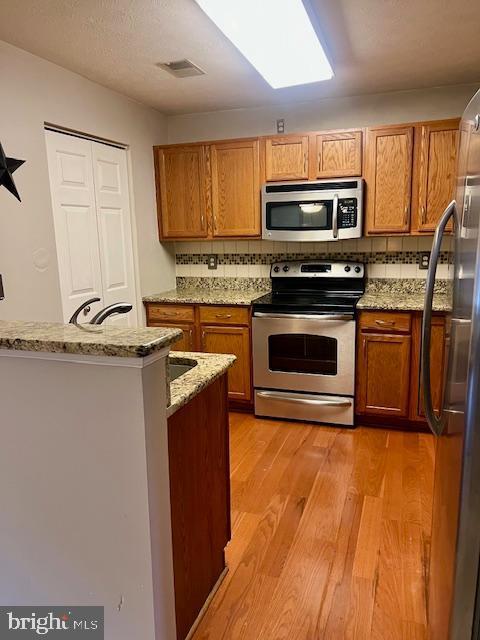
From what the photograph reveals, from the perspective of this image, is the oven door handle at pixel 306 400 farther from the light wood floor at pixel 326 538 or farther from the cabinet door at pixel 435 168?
the cabinet door at pixel 435 168

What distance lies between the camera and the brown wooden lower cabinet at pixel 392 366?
3064mm

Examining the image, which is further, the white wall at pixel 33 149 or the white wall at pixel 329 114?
the white wall at pixel 329 114

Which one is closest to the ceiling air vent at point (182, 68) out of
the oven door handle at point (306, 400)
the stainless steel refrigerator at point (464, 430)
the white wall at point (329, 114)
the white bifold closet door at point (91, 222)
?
the white bifold closet door at point (91, 222)

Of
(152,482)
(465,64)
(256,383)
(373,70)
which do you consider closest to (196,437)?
(152,482)

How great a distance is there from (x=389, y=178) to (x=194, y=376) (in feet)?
7.77

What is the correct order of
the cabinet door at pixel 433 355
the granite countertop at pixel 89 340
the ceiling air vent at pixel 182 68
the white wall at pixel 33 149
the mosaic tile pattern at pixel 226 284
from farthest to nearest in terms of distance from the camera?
the mosaic tile pattern at pixel 226 284 → the cabinet door at pixel 433 355 → the ceiling air vent at pixel 182 68 → the white wall at pixel 33 149 → the granite countertop at pixel 89 340

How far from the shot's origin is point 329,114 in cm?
353

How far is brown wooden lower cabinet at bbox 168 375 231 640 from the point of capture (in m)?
1.43

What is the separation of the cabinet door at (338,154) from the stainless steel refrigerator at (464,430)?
2.17m

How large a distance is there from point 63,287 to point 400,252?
248 centimetres

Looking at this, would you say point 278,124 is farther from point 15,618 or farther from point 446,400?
point 15,618

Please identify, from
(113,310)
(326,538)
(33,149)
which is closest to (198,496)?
(113,310)

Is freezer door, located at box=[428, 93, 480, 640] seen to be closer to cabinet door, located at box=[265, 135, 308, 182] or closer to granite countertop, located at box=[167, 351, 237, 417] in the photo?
granite countertop, located at box=[167, 351, 237, 417]

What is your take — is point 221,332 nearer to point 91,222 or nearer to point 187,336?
point 187,336
